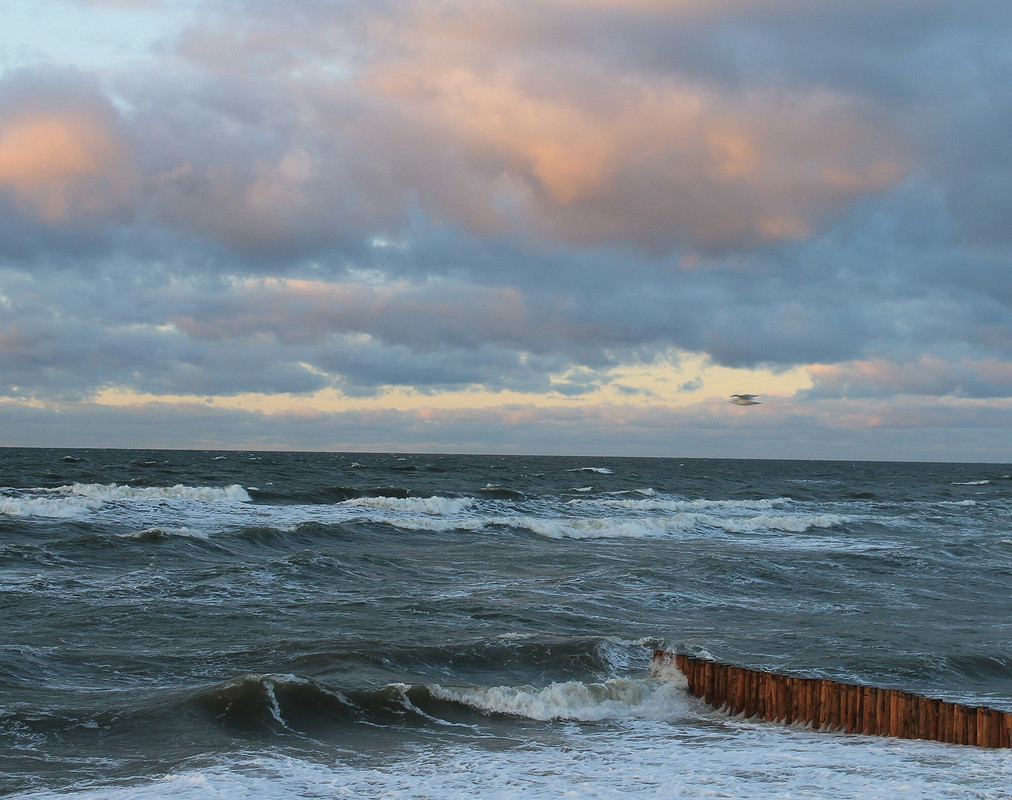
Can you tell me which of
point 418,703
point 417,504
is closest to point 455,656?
point 418,703

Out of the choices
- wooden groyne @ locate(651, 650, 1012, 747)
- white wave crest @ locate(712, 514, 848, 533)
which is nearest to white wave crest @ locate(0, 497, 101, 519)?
white wave crest @ locate(712, 514, 848, 533)

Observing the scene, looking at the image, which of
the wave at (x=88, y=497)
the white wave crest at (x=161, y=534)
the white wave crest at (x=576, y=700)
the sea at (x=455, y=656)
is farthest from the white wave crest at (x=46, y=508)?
the white wave crest at (x=576, y=700)

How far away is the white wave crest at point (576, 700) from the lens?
11.7 m

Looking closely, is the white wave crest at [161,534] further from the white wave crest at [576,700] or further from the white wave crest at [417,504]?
the white wave crest at [576,700]

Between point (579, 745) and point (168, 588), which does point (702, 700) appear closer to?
point (579, 745)

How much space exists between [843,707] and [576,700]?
332 centimetres

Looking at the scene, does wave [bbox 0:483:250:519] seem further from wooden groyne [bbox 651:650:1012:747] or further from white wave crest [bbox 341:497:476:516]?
wooden groyne [bbox 651:650:1012:747]

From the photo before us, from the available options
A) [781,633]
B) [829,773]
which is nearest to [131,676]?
[829,773]

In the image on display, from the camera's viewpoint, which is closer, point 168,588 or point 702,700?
point 702,700

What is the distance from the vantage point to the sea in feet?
29.7

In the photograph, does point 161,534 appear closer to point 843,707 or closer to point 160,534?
point 160,534

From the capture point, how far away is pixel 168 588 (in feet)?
63.1

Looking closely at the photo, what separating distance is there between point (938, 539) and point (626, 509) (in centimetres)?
1573

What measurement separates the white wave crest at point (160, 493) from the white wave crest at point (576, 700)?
31902mm
